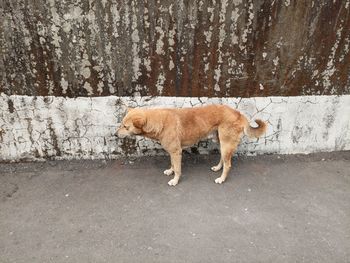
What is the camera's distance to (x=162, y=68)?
5020 mm

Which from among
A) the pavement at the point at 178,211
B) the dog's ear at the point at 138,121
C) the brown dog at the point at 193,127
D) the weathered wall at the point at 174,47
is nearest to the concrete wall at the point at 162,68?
the weathered wall at the point at 174,47

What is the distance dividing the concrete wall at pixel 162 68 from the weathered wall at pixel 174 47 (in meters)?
0.01

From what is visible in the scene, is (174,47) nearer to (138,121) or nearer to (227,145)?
(138,121)

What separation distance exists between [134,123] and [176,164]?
88cm

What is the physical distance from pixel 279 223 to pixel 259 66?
2145mm

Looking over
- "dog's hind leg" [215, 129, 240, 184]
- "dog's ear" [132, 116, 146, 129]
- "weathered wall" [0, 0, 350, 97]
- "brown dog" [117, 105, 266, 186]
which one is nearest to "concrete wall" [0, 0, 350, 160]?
"weathered wall" [0, 0, 350, 97]

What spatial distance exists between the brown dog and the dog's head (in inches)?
0.5

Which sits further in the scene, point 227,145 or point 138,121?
point 227,145

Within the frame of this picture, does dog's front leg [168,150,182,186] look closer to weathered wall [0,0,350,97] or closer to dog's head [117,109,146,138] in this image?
dog's head [117,109,146,138]

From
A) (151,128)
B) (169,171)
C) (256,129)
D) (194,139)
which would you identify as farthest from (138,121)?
(256,129)

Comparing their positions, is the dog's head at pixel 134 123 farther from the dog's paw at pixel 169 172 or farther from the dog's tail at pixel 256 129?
the dog's tail at pixel 256 129

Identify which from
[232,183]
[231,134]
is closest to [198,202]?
[232,183]

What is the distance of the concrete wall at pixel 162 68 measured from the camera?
469 centimetres

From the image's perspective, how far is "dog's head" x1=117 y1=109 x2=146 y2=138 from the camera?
4465 mm
